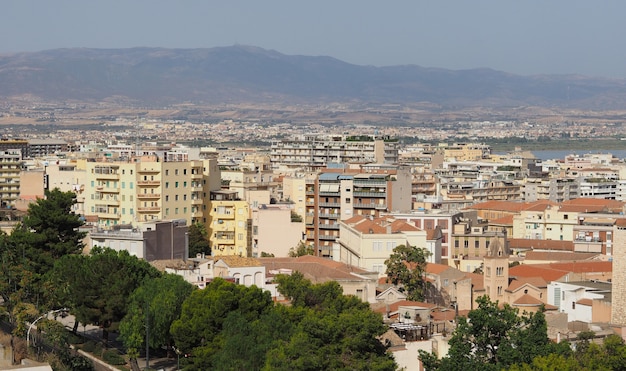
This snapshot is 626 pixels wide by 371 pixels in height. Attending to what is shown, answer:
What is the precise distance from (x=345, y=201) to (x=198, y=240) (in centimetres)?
781

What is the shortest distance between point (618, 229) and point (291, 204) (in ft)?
85.8

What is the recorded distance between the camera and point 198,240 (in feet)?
186

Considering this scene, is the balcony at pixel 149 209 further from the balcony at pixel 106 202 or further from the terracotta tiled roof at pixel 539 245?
the terracotta tiled roof at pixel 539 245

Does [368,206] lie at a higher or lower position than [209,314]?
higher

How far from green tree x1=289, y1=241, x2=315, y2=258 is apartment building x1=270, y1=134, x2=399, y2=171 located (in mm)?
41431

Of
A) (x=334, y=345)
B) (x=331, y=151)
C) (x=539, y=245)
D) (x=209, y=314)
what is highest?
(x=331, y=151)

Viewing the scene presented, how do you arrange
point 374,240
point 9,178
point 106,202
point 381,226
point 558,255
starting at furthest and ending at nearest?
point 9,178 → point 106,202 → point 558,255 → point 381,226 → point 374,240

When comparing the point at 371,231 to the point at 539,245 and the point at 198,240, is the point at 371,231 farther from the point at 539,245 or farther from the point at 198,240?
the point at 539,245

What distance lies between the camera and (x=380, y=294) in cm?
3984

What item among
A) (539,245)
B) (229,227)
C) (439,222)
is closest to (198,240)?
(229,227)

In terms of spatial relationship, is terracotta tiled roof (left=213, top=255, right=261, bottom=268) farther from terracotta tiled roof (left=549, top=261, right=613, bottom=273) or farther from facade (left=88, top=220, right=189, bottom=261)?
terracotta tiled roof (left=549, top=261, right=613, bottom=273)

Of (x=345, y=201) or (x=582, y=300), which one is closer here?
(x=582, y=300)

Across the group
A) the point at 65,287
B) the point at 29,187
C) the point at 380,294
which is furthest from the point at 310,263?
the point at 29,187

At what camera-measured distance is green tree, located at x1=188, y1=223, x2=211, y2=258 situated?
179 feet
